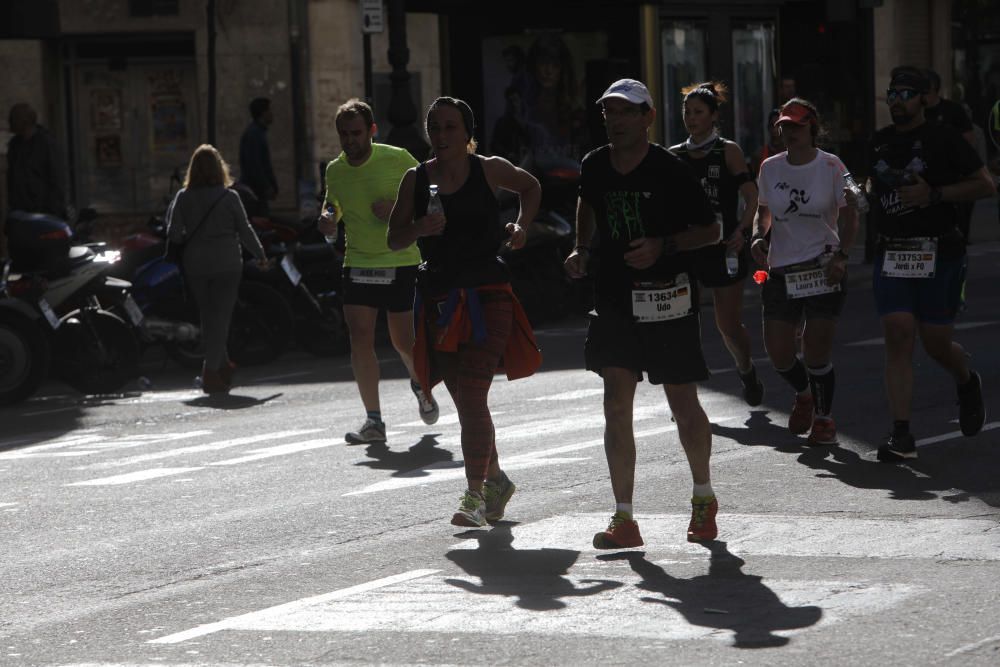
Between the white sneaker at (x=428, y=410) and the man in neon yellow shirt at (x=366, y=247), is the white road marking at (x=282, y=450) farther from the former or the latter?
the white sneaker at (x=428, y=410)

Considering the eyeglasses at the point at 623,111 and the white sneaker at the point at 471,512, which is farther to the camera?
the white sneaker at the point at 471,512

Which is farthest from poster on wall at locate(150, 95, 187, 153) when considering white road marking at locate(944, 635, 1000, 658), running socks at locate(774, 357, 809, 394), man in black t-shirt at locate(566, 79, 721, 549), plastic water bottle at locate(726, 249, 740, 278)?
white road marking at locate(944, 635, 1000, 658)

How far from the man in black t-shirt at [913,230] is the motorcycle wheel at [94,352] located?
22.8 feet

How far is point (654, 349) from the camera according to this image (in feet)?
26.1

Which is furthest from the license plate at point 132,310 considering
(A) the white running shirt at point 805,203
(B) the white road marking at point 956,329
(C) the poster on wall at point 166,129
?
(C) the poster on wall at point 166,129

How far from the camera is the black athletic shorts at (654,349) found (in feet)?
26.0

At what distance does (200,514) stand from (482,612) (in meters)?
2.82

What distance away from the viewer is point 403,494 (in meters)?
9.54

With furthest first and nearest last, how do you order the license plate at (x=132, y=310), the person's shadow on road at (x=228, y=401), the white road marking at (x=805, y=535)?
the license plate at (x=132, y=310)
the person's shadow on road at (x=228, y=401)
the white road marking at (x=805, y=535)

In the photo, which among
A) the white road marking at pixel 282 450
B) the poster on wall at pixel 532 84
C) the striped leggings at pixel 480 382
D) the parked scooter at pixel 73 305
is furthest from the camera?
the poster on wall at pixel 532 84

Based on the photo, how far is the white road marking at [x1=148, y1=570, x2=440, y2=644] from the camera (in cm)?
670

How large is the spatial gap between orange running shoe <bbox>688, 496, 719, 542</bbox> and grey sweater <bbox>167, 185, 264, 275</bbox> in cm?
728

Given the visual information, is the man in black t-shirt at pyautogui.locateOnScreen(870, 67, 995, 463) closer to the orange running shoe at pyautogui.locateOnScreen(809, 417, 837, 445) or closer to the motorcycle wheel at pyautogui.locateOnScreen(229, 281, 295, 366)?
the orange running shoe at pyautogui.locateOnScreen(809, 417, 837, 445)

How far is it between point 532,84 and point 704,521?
19.2 m
